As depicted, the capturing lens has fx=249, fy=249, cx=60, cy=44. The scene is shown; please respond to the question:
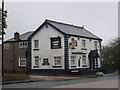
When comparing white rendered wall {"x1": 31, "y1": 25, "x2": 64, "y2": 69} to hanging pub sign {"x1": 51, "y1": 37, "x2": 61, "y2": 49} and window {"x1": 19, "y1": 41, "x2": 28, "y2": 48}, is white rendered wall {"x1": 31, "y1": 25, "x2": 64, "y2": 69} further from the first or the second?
window {"x1": 19, "y1": 41, "x2": 28, "y2": 48}

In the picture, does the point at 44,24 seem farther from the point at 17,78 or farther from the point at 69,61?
the point at 17,78

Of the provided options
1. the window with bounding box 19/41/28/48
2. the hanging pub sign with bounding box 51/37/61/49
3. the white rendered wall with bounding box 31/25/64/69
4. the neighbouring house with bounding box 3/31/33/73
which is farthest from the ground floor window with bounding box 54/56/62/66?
the window with bounding box 19/41/28/48

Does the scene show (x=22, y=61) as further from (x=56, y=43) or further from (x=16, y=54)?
(x=56, y=43)

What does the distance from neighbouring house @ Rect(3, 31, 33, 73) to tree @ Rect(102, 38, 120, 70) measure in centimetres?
1636

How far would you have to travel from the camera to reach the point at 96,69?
44.2 metres

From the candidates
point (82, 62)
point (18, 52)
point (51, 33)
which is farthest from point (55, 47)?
point (18, 52)

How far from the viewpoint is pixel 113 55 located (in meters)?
47.2

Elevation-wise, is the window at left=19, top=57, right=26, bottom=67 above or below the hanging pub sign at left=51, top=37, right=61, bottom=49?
below

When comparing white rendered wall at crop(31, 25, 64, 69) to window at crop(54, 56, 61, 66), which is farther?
white rendered wall at crop(31, 25, 64, 69)

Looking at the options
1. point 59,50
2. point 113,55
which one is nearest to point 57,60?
point 59,50

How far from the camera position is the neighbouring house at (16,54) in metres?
43.3

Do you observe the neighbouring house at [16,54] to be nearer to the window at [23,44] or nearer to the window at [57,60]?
the window at [23,44]

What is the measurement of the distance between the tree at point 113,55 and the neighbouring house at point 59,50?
16.9ft

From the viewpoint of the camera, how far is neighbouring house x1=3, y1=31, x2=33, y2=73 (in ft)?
142
